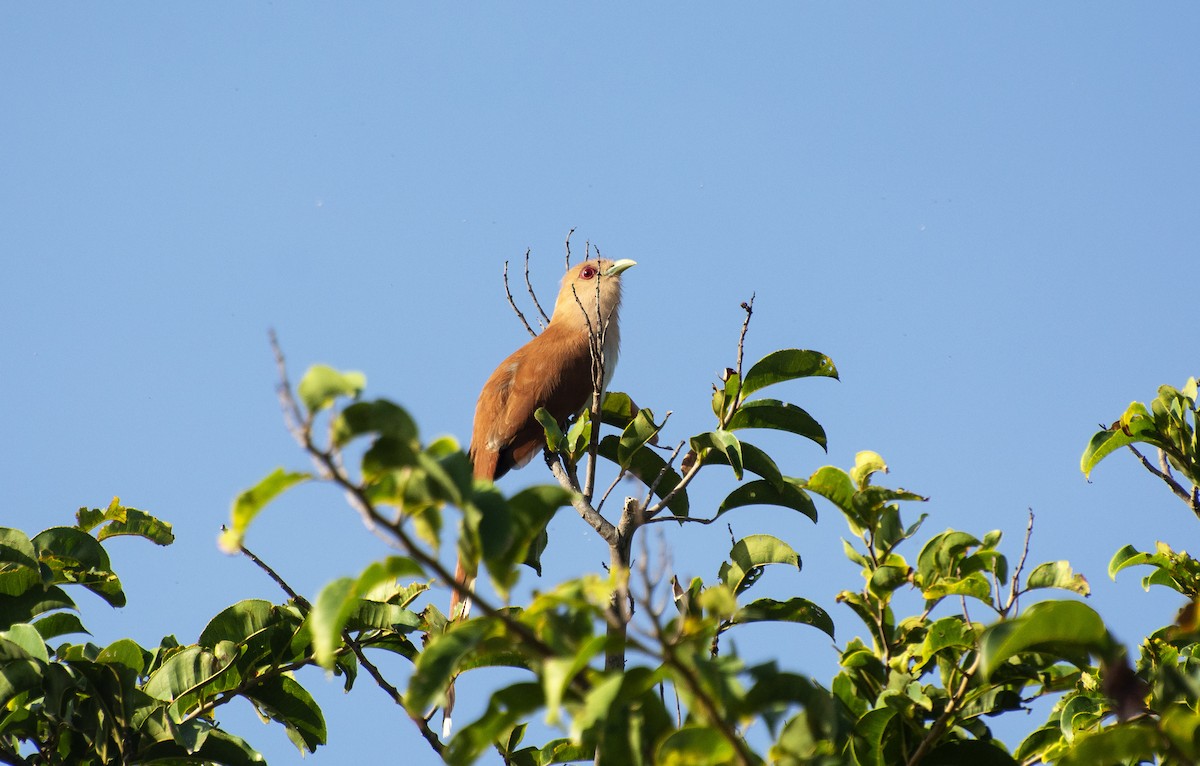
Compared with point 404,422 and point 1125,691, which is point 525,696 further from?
point 1125,691

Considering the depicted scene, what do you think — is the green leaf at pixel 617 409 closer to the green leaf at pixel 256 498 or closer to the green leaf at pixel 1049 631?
the green leaf at pixel 1049 631

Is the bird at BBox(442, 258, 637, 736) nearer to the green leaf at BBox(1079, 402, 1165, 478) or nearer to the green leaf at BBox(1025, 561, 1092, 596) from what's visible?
the green leaf at BBox(1079, 402, 1165, 478)

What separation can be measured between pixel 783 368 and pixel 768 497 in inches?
12.3

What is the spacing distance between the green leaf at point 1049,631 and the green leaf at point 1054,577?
0.98m

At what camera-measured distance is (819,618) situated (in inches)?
98.8

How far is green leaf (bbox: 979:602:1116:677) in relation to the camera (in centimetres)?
134

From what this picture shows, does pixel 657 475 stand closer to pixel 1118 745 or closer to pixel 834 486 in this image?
pixel 834 486

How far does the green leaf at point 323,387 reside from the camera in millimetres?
1049

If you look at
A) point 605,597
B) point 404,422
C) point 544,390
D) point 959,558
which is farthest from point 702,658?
point 544,390

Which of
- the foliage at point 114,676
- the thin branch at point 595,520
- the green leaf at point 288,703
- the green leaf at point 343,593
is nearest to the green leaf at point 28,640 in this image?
the foliage at point 114,676

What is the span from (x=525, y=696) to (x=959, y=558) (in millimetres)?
1182

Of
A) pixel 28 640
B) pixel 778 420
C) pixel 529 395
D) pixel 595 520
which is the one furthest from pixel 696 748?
pixel 529 395

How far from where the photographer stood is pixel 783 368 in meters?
2.78

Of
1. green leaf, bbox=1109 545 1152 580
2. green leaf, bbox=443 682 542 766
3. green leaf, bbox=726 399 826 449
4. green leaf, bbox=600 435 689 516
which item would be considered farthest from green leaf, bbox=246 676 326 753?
green leaf, bbox=1109 545 1152 580
